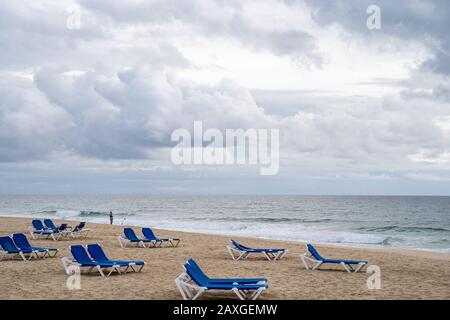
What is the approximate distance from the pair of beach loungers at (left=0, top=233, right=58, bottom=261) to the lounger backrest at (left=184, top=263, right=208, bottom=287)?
6.45 metres

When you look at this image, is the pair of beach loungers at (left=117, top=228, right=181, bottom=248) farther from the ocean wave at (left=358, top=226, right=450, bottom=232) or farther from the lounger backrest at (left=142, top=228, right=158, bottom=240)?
the ocean wave at (left=358, top=226, right=450, bottom=232)

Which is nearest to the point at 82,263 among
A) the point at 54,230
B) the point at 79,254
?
the point at 79,254

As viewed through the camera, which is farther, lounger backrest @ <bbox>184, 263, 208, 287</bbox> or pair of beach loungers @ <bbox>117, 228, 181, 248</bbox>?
A: pair of beach loungers @ <bbox>117, 228, 181, 248</bbox>

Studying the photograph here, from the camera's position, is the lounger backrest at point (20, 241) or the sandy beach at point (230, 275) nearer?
the sandy beach at point (230, 275)

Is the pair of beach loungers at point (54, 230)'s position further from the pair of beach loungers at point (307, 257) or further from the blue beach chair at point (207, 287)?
the blue beach chair at point (207, 287)

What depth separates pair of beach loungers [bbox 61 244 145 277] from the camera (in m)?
11.4

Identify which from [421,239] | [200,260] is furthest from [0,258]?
[421,239]

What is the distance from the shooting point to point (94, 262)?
453 inches

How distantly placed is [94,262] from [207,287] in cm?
369

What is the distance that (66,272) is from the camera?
1180 cm

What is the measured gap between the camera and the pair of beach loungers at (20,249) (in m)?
13.8

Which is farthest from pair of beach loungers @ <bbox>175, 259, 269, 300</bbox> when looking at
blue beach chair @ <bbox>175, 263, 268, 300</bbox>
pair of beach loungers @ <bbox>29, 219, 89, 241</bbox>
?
pair of beach loungers @ <bbox>29, 219, 89, 241</bbox>

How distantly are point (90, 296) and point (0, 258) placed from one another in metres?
6.32

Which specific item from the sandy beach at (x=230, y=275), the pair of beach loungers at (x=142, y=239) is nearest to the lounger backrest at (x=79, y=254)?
the sandy beach at (x=230, y=275)
